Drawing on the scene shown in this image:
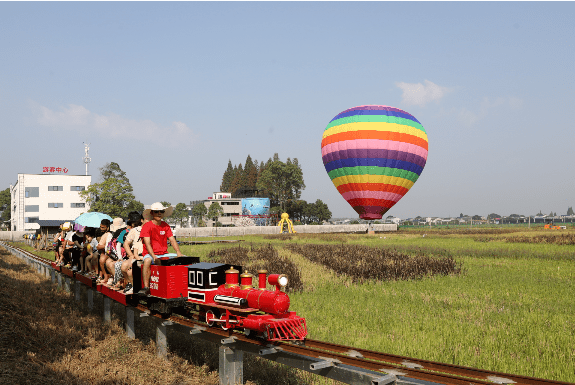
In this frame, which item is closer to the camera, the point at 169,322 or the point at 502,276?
the point at 169,322

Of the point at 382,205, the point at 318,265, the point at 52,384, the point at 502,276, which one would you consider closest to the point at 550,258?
the point at 502,276

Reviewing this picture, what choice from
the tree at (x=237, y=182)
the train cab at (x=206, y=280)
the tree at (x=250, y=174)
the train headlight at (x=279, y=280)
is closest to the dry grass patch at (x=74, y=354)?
the train cab at (x=206, y=280)

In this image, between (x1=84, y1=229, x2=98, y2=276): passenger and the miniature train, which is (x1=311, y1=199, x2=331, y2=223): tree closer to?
(x1=84, y1=229, x2=98, y2=276): passenger

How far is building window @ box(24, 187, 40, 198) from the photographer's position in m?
94.5

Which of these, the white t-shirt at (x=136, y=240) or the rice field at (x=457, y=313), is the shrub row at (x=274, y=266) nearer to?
the rice field at (x=457, y=313)

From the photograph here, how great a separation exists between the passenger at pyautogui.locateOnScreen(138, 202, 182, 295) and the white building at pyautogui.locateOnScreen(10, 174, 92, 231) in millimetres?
93361

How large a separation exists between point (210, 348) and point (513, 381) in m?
6.20

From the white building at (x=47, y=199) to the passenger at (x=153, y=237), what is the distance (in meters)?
93.4

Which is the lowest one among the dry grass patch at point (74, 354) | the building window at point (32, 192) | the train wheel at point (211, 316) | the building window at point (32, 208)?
the dry grass patch at point (74, 354)

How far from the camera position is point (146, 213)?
9664 mm

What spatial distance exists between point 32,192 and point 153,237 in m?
101

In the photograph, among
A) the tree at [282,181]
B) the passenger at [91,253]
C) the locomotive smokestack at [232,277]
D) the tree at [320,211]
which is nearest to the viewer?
the locomotive smokestack at [232,277]

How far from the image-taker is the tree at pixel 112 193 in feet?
234

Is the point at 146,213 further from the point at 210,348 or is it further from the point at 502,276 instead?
the point at 502,276
